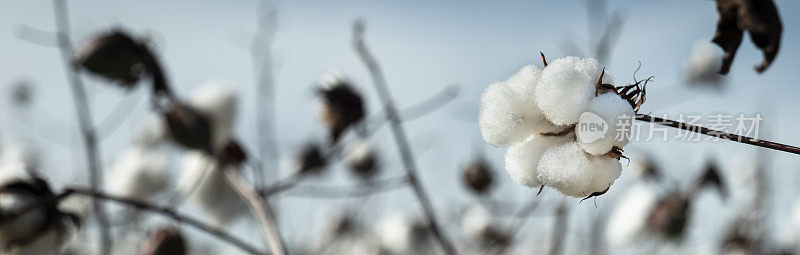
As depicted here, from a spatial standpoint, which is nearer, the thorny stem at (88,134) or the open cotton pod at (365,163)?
the thorny stem at (88,134)

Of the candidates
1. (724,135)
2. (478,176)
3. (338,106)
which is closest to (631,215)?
(478,176)

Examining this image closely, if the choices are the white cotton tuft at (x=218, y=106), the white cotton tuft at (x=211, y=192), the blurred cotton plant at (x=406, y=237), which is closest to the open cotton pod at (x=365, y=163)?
the blurred cotton plant at (x=406, y=237)

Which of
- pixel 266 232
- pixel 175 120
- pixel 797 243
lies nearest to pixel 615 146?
pixel 266 232

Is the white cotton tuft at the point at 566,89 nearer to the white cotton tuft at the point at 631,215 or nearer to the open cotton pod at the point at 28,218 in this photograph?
the open cotton pod at the point at 28,218

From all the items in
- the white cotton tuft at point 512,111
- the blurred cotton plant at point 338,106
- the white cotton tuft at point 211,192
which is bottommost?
the white cotton tuft at point 211,192

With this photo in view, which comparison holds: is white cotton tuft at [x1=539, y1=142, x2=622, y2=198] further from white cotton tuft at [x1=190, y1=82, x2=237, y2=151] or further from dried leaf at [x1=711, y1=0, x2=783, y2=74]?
white cotton tuft at [x1=190, y1=82, x2=237, y2=151]

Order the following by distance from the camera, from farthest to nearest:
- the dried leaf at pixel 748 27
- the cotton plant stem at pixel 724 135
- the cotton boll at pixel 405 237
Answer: the cotton boll at pixel 405 237 → the dried leaf at pixel 748 27 → the cotton plant stem at pixel 724 135
